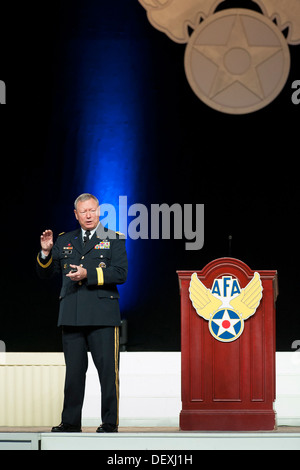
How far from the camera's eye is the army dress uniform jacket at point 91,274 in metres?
4.51

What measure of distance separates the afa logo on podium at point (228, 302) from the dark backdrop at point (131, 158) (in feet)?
3.82

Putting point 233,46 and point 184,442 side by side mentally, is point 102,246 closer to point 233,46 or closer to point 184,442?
point 184,442

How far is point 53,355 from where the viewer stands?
6.11 metres

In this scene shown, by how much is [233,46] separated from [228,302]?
6.95ft

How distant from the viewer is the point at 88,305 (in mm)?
4520

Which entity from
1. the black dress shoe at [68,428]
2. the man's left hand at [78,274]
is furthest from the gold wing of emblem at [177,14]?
the black dress shoe at [68,428]

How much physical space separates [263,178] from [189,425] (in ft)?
6.28

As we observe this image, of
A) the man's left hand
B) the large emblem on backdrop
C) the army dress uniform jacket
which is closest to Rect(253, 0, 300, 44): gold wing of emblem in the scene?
the large emblem on backdrop

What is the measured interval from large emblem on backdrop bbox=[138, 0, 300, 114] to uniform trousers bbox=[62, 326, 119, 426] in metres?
2.24

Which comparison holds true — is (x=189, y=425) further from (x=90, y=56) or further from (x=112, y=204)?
(x=90, y=56)

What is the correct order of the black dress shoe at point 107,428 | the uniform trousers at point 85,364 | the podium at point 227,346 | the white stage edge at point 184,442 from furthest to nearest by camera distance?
the podium at point 227,346, the uniform trousers at point 85,364, the black dress shoe at point 107,428, the white stage edge at point 184,442

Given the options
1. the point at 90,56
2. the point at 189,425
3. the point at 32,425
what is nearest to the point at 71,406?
the point at 189,425

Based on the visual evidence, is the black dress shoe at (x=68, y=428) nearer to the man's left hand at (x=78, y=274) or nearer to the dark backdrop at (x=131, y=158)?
the man's left hand at (x=78, y=274)
